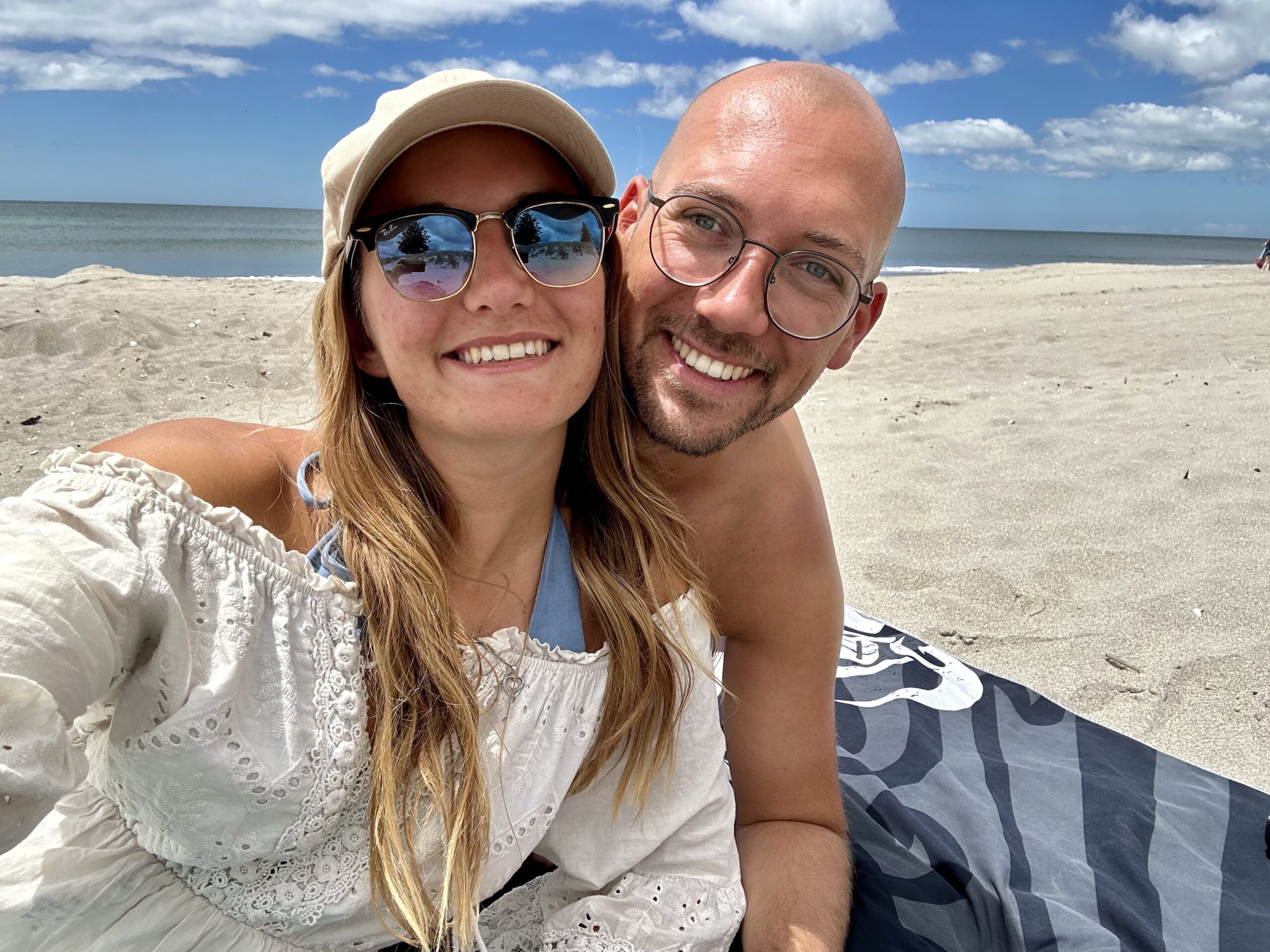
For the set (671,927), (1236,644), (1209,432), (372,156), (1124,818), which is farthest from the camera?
(1209,432)

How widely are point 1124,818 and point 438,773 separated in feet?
7.34

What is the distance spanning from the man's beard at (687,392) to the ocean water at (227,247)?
1137 centimetres

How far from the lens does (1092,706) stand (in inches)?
135

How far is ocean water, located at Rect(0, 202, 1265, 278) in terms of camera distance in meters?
22.5

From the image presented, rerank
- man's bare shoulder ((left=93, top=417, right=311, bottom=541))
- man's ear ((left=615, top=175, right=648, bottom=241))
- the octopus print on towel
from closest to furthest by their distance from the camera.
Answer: man's bare shoulder ((left=93, top=417, right=311, bottom=541))
man's ear ((left=615, top=175, right=648, bottom=241))
the octopus print on towel

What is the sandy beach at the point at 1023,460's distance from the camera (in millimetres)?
3668

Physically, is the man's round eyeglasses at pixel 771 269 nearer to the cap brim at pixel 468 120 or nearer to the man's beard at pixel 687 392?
the man's beard at pixel 687 392

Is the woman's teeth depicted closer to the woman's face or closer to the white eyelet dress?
the woman's face

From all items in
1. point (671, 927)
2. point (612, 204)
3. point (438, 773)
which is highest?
point (612, 204)

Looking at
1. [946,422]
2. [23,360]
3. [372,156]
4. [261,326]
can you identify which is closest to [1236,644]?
[946,422]

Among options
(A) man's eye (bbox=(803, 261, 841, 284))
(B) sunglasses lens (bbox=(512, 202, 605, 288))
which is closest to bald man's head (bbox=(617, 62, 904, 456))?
(A) man's eye (bbox=(803, 261, 841, 284))

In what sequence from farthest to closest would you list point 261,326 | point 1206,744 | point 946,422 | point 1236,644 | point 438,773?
point 261,326
point 946,422
point 1236,644
point 1206,744
point 438,773

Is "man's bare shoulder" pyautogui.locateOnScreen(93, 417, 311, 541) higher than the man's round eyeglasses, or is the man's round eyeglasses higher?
the man's round eyeglasses

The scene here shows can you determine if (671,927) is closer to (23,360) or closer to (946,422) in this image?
(946,422)
